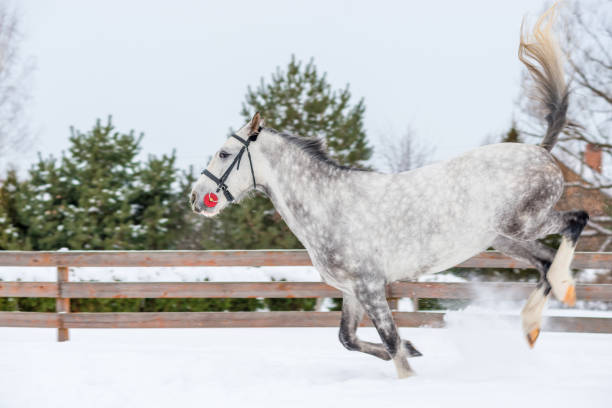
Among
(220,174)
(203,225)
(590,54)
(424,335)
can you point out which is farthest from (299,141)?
(590,54)

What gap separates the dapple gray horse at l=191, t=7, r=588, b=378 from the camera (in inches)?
130

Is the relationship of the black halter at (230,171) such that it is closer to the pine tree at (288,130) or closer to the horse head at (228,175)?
the horse head at (228,175)

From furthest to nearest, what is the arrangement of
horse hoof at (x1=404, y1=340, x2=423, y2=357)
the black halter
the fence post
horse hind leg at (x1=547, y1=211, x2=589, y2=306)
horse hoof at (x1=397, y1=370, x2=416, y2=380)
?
the fence post, horse hoof at (x1=404, y1=340, x2=423, y2=357), the black halter, horse hoof at (x1=397, y1=370, x2=416, y2=380), horse hind leg at (x1=547, y1=211, x2=589, y2=306)

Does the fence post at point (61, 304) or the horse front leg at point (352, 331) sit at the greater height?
the horse front leg at point (352, 331)

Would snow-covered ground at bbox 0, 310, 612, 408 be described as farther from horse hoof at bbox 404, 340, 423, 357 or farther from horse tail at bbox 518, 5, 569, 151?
horse tail at bbox 518, 5, 569, 151

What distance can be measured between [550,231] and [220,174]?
2030mm

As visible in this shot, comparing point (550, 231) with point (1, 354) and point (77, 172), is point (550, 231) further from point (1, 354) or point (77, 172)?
point (77, 172)

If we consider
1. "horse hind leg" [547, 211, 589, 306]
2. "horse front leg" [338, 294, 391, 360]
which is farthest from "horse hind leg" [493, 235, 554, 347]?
"horse front leg" [338, 294, 391, 360]

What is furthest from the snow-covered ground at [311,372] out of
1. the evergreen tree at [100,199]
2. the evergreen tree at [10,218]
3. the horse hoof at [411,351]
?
the evergreen tree at [10,218]

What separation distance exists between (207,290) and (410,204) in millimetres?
3094

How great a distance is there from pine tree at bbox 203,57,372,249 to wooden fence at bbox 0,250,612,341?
2.49 m

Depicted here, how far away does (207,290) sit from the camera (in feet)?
19.2

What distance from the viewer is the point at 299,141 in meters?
3.64

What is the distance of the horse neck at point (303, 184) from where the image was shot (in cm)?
351
